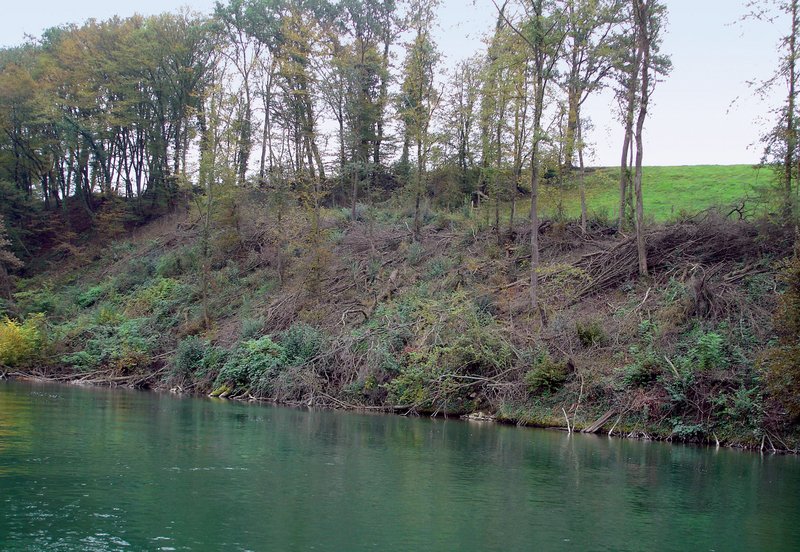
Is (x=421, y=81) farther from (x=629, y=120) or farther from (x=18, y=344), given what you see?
(x=18, y=344)

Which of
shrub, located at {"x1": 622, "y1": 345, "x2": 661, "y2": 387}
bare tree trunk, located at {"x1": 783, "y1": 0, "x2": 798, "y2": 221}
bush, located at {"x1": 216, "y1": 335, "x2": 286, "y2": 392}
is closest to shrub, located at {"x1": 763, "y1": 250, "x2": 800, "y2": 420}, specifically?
shrub, located at {"x1": 622, "y1": 345, "x2": 661, "y2": 387}

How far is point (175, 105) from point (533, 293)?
4005cm

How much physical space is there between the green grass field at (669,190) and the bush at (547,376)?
13.4 meters

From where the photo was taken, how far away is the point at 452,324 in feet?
101

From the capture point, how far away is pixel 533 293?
31.9 meters

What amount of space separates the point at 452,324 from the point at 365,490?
1754cm

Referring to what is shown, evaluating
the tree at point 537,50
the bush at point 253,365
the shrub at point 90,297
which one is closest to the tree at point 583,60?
the tree at point 537,50

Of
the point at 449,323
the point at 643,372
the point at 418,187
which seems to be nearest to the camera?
the point at 643,372

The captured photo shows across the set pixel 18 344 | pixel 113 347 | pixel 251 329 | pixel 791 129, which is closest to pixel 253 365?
pixel 251 329

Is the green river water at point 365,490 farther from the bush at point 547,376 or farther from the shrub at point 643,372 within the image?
the bush at point 547,376

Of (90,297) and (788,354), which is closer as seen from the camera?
(788,354)

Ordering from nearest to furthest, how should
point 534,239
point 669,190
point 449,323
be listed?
point 449,323, point 534,239, point 669,190

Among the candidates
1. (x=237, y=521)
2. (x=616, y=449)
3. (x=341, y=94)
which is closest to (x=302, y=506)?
(x=237, y=521)

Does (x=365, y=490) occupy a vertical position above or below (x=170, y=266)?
below
